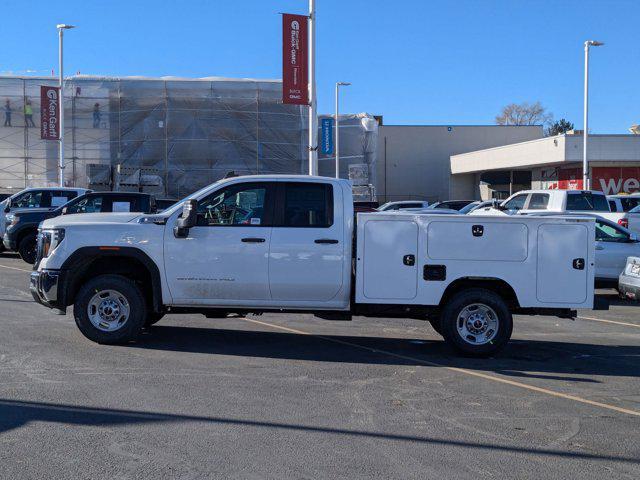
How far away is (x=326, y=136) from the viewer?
44.2m

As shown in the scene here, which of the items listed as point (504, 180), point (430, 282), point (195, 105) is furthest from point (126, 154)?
point (430, 282)

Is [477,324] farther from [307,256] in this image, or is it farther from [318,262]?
[307,256]

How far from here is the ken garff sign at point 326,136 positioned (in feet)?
145

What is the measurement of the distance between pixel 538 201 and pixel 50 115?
77.7 feet

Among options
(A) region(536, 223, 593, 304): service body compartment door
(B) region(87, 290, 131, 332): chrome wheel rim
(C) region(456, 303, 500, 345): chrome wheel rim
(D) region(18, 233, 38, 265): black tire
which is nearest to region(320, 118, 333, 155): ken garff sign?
(D) region(18, 233, 38, 265): black tire

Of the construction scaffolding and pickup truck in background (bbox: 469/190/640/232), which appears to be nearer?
pickup truck in background (bbox: 469/190/640/232)

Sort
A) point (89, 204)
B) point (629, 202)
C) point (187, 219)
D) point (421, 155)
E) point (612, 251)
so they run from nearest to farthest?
point (187, 219)
point (612, 251)
point (89, 204)
point (629, 202)
point (421, 155)

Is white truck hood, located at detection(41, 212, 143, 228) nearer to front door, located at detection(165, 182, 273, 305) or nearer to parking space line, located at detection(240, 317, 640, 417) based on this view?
front door, located at detection(165, 182, 273, 305)

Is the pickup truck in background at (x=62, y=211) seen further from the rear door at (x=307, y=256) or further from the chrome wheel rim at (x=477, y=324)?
the chrome wheel rim at (x=477, y=324)

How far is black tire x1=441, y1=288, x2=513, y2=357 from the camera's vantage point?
886cm

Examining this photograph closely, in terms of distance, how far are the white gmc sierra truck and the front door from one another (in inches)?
0.5

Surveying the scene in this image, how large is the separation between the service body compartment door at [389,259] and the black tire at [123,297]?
112 inches

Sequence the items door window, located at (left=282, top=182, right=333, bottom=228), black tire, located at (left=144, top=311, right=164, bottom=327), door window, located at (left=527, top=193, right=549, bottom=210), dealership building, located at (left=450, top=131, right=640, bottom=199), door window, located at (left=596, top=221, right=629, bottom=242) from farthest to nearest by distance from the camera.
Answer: dealership building, located at (left=450, top=131, right=640, bottom=199) → door window, located at (left=527, top=193, right=549, bottom=210) → door window, located at (left=596, top=221, right=629, bottom=242) → black tire, located at (left=144, top=311, right=164, bottom=327) → door window, located at (left=282, top=182, right=333, bottom=228)

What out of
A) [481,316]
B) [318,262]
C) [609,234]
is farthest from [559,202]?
[318,262]
